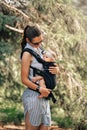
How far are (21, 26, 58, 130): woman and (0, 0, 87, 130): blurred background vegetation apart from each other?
2.12 m

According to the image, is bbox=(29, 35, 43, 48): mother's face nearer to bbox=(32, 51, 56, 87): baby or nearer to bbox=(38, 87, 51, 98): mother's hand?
bbox=(32, 51, 56, 87): baby

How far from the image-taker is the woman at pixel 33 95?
8.79ft

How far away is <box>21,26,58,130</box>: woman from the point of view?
2.68 m

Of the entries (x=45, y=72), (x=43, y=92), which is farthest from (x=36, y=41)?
(x=43, y=92)

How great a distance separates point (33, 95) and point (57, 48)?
264 centimetres

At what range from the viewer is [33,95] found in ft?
8.86

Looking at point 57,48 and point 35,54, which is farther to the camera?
point 57,48

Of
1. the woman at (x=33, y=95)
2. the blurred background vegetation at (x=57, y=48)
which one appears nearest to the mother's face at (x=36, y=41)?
the woman at (x=33, y=95)

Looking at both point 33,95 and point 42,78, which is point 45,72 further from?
point 33,95

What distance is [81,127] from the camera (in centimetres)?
546

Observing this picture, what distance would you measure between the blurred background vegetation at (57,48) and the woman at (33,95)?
6.95 feet

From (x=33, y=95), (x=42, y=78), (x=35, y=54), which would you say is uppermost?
(x=35, y=54)

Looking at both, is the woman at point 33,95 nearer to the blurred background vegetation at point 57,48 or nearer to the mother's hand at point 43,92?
the mother's hand at point 43,92

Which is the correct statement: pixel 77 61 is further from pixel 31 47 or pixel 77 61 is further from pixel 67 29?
pixel 31 47
